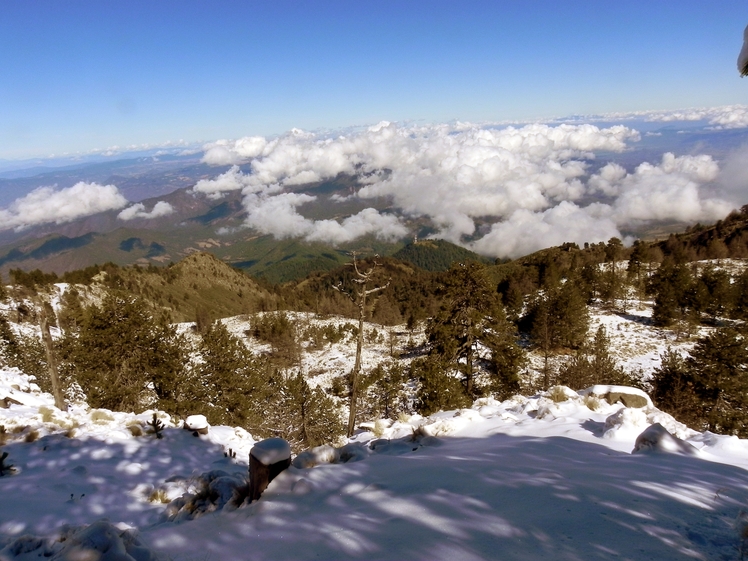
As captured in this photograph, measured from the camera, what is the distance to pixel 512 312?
48.7 m

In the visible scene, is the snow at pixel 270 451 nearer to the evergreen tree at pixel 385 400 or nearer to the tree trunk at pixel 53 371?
the tree trunk at pixel 53 371

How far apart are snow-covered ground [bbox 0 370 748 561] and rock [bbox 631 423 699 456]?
99 mm

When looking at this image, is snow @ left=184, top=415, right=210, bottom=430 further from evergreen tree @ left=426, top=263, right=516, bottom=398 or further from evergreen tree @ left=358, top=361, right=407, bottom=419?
evergreen tree @ left=358, top=361, right=407, bottom=419

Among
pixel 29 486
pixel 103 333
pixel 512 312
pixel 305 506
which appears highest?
pixel 305 506

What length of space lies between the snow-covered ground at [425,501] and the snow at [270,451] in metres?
0.33

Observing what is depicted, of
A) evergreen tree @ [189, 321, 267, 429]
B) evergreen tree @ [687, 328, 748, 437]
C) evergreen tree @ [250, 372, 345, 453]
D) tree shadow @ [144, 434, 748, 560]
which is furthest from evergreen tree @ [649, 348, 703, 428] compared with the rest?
evergreen tree @ [189, 321, 267, 429]

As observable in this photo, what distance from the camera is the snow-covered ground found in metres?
3.34

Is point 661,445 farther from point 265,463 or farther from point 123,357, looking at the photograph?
point 123,357

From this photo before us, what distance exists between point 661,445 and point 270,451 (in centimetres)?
647

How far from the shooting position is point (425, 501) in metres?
4.40

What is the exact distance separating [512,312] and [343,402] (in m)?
24.8

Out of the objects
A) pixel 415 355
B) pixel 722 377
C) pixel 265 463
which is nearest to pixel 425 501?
pixel 265 463

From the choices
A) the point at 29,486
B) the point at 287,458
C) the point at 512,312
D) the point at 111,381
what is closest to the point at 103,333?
the point at 111,381

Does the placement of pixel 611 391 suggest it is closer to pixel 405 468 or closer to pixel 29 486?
pixel 405 468
